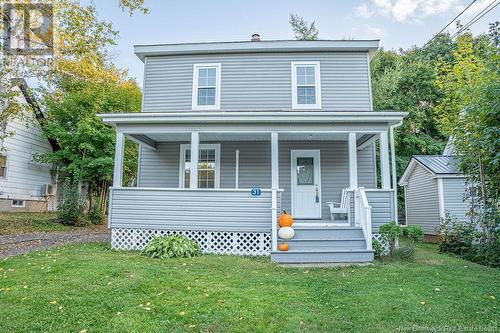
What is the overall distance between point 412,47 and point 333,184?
2154cm

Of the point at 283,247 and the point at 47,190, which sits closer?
the point at 283,247

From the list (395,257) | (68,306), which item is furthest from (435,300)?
(68,306)

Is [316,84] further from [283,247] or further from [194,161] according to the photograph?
[283,247]

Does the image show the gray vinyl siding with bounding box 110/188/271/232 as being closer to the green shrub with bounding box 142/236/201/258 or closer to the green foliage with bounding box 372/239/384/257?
the green shrub with bounding box 142/236/201/258

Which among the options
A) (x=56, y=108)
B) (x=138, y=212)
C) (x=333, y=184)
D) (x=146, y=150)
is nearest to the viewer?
(x=138, y=212)

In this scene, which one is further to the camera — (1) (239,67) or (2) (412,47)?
(2) (412,47)

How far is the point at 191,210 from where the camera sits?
329 inches

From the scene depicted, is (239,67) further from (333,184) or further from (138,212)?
(138,212)

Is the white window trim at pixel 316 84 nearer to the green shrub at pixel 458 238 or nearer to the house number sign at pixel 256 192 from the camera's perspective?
the house number sign at pixel 256 192

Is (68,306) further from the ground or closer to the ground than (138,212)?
closer to the ground

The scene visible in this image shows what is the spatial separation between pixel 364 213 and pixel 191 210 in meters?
4.10

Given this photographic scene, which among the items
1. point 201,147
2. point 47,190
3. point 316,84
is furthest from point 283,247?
point 47,190

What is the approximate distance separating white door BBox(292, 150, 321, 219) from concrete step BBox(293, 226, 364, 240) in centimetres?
217

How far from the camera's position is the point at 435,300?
15.3 feet
